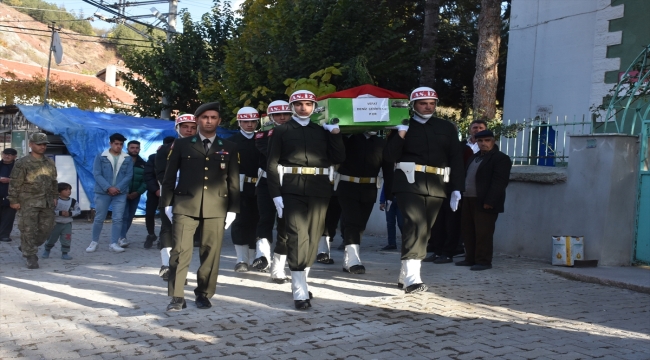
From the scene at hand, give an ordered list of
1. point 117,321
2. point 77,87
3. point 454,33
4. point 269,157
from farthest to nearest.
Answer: point 77,87 < point 454,33 < point 269,157 < point 117,321

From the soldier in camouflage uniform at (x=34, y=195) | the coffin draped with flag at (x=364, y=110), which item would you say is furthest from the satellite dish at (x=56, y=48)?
the coffin draped with flag at (x=364, y=110)

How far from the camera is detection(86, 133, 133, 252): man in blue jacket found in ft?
37.5

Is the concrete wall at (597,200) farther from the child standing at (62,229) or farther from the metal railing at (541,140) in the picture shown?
the child standing at (62,229)

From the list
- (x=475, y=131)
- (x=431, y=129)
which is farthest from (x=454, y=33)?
(x=431, y=129)

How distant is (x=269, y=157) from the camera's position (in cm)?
729

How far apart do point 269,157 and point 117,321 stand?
2136mm

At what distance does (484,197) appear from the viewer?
9.48m

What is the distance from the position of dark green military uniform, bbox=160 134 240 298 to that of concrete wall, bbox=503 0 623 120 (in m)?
8.74

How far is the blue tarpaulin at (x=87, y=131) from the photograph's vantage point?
16.1m

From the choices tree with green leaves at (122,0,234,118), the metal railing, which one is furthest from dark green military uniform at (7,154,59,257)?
tree with green leaves at (122,0,234,118)

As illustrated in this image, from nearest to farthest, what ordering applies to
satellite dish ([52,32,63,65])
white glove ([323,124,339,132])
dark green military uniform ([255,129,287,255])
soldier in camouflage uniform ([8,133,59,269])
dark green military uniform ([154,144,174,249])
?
white glove ([323,124,339,132]), dark green military uniform ([154,144,174,249]), dark green military uniform ([255,129,287,255]), soldier in camouflage uniform ([8,133,59,269]), satellite dish ([52,32,63,65])

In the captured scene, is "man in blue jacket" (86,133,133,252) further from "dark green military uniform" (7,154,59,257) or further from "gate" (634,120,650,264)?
"gate" (634,120,650,264)

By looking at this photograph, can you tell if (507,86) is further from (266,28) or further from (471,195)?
(471,195)

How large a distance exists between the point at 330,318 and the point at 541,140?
5.47 meters
